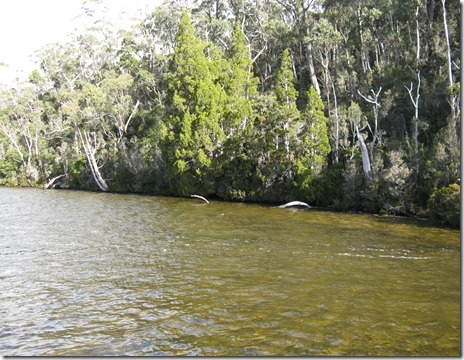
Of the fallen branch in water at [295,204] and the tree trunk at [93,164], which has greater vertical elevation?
the tree trunk at [93,164]

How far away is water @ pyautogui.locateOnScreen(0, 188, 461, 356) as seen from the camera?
810 centimetres

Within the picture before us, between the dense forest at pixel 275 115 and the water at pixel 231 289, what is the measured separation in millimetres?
5620

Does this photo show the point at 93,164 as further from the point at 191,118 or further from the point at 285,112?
the point at 285,112

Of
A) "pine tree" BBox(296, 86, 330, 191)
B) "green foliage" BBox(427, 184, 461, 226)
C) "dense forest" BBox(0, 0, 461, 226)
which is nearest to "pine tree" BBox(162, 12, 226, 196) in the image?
"dense forest" BBox(0, 0, 461, 226)

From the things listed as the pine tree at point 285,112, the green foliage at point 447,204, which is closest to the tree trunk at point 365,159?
the green foliage at point 447,204

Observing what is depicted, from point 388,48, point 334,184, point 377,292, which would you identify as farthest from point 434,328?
point 388,48

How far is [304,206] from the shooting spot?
1076 inches

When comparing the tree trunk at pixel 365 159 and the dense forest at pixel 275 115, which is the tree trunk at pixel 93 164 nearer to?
the dense forest at pixel 275 115

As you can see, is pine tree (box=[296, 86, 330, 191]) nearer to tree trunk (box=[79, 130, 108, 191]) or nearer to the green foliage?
the green foliage

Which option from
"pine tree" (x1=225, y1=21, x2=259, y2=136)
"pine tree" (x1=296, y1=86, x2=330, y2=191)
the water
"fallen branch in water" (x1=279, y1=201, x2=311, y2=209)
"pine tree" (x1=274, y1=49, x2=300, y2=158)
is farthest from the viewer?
"pine tree" (x1=225, y1=21, x2=259, y2=136)

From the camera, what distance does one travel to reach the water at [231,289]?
26.6ft

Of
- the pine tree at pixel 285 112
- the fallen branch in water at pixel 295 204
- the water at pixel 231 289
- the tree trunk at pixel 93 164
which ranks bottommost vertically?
the water at pixel 231 289

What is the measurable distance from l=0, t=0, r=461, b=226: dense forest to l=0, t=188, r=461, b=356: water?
5.62m

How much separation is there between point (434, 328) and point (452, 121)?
16.1 m
